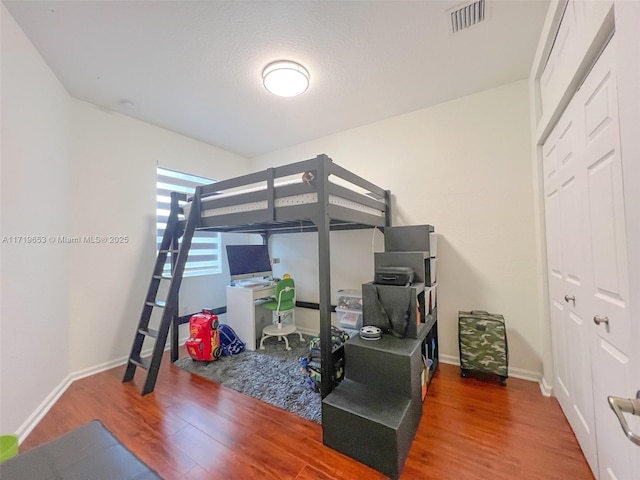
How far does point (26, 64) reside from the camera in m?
1.78

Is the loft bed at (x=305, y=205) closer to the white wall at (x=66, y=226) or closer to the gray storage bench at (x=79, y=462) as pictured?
the white wall at (x=66, y=226)

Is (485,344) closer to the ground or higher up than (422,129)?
closer to the ground

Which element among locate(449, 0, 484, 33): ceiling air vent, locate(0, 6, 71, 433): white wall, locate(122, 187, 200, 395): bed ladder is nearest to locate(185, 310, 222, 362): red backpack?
locate(122, 187, 200, 395): bed ladder

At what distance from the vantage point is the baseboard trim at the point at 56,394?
1.68m

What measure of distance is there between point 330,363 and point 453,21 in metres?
2.46

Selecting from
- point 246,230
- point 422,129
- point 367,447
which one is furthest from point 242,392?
point 422,129

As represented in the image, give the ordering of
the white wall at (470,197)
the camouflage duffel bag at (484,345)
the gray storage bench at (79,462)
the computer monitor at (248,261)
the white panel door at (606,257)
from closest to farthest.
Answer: the gray storage bench at (79,462)
the white panel door at (606,257)
the camouflage duffel bag at (484,345)
the white wall at (470,197)
the computer monitor at (248,261)

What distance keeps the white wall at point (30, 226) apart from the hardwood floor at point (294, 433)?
1.09 feet

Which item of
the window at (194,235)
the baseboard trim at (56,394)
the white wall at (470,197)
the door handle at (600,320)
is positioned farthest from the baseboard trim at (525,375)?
the baseboard trim at (56,394)

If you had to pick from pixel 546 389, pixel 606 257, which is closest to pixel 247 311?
pixel 546 389

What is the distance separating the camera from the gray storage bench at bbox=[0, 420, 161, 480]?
2.96 feet

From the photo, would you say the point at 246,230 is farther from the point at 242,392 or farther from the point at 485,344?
the point at 485,344

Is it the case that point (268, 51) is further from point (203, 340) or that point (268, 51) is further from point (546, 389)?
point (546, 389)

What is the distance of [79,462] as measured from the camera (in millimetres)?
975
